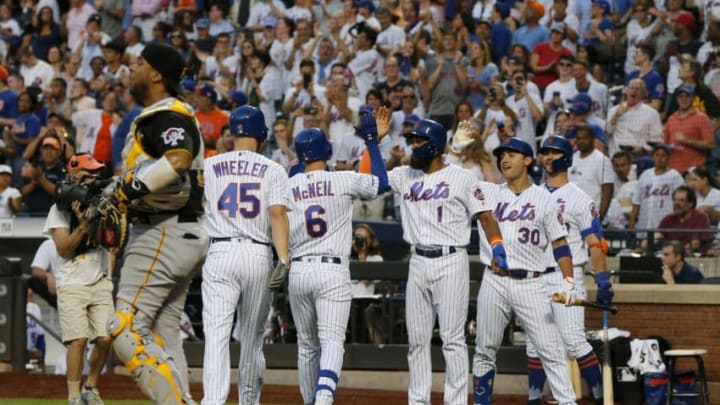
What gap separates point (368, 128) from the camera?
31.2 ft

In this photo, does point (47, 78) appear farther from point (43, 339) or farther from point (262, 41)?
point (43, 339)

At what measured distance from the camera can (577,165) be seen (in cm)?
1475

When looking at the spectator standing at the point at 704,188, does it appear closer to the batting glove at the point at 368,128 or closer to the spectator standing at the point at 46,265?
the batting glove at the point at 368,128

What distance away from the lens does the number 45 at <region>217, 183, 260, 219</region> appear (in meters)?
8.69

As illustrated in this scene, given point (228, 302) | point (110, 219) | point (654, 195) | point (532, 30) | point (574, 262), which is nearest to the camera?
point (110, 219)

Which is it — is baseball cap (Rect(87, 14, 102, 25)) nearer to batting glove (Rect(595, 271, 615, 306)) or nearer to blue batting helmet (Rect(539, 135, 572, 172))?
blue batting helmet (Rect(539, 135, 572, 172))

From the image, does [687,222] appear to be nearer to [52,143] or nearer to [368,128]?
[368,128]

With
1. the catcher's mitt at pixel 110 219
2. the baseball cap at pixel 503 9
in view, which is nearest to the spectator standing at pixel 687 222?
the baseball cap at pixel 503 9

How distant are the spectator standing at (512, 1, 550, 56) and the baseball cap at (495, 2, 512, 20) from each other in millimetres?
541

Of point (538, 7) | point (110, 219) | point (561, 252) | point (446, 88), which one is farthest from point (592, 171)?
point (110, 219)

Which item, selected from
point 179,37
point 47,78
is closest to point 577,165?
point 179,37

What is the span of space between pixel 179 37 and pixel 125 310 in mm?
12530

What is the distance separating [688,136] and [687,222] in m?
1.45

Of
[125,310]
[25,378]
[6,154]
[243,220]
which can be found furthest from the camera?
[6,154]
